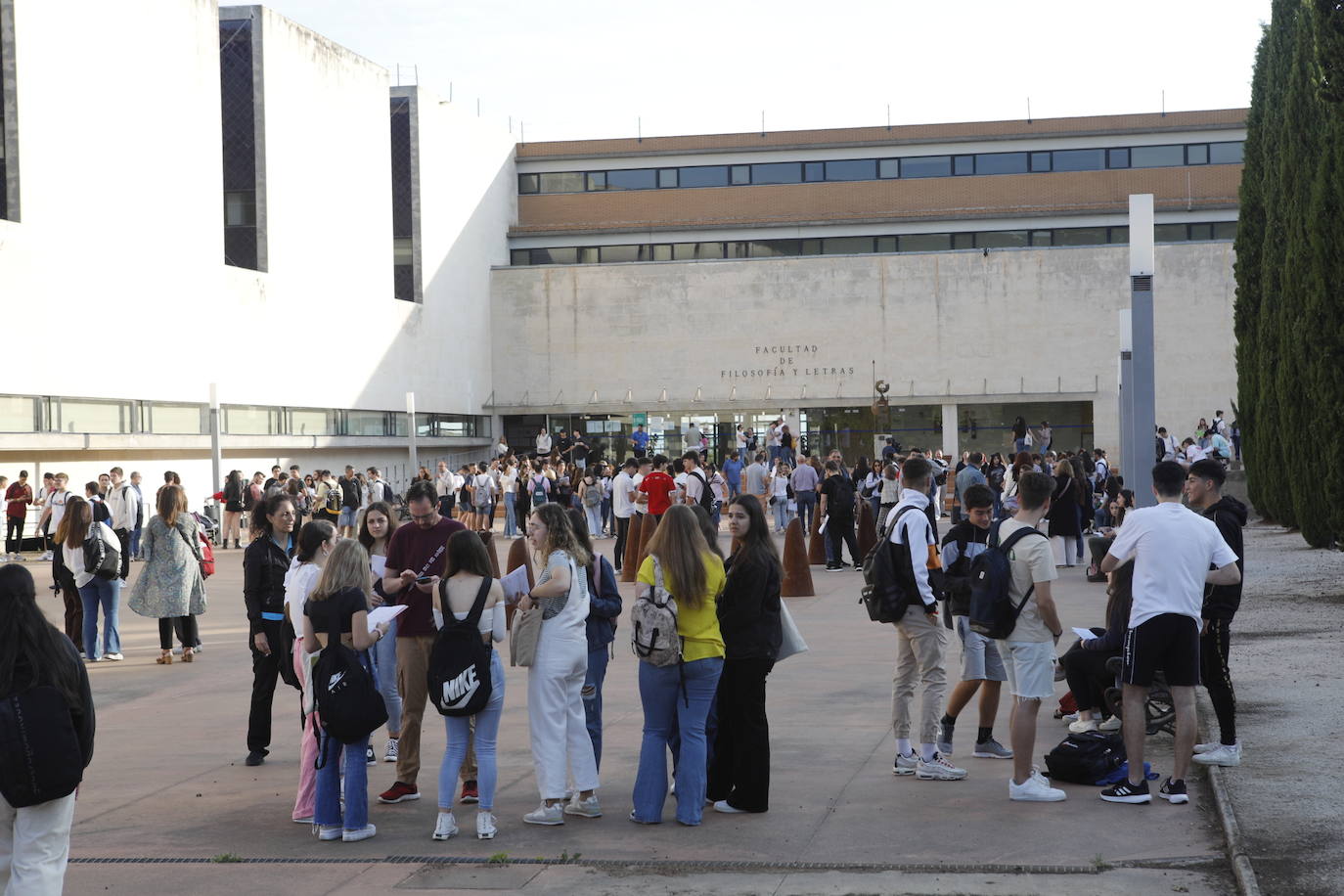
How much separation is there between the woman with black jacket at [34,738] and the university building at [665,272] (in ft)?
101

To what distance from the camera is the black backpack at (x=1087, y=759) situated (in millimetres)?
7719

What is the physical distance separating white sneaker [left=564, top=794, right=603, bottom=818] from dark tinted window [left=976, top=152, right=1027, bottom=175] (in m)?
47.2

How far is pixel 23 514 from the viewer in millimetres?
26234

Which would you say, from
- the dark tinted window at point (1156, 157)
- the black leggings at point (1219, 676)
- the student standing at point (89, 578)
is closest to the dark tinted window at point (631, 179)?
the dark tinted window at point (1156, 157)

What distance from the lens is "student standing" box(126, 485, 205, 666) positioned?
12859mm

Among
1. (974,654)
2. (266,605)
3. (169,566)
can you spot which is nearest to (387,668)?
(266,605)

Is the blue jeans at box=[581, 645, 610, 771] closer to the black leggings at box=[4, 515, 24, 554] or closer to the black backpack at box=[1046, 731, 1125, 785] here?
the black backpack at box=[1046, 731, 1125, 785]

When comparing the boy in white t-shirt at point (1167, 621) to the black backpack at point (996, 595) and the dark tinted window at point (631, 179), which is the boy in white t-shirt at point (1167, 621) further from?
the dark tinted window at point (631, 179)

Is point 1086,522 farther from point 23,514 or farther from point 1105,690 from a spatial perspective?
point 23,514

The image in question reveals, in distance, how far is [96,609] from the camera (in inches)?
545

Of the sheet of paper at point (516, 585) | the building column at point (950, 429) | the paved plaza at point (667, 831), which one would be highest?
the building column at point (950, 429)

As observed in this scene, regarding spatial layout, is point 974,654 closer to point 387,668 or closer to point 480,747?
point 480,747

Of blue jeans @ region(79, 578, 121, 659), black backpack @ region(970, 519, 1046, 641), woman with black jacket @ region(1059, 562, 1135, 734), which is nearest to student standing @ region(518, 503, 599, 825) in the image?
black backpack @ region(970, 519, 1046, 641)

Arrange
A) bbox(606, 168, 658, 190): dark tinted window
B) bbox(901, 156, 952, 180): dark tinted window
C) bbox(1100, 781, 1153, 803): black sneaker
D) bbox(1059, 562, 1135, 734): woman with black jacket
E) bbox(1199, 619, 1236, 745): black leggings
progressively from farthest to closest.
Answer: bbox(606, 168, 658, 190): dark tinted window → bbox(901, 156, 952, 180): dark tinted window → bbox(1059, 562, 1135, 734): woman with black jacket → bbox(1199, 619, 1236, 745): black leggings → bbox(1100, 781, 1153, 803): black sneaker
